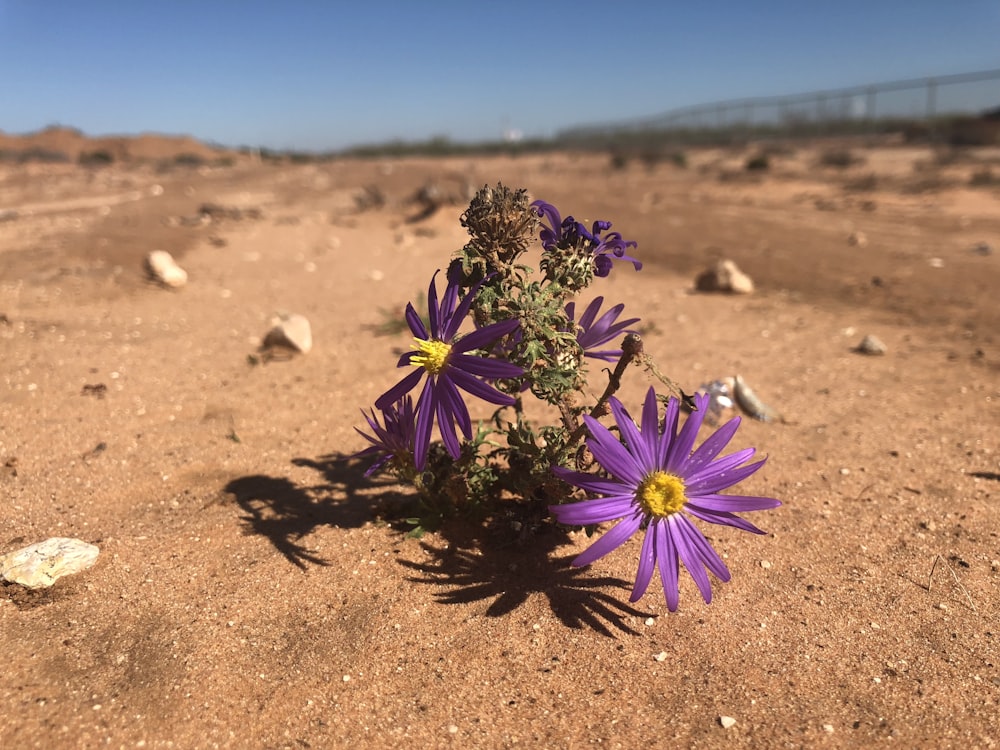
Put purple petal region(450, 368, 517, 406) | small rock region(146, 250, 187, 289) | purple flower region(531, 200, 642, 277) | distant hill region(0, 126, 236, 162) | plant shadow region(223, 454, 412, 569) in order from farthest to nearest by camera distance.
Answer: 1. distant hill region(0, 126, 236, 162)
2. small rock region(146, 250, 187, 289)
3. plant shadow region(223, 454, 412, 569)
4. purple flower region(531, 200, 642, 277)
5. purple petal region(450, 368, 517, 406)

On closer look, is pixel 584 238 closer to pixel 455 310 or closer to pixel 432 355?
pixel 455 310

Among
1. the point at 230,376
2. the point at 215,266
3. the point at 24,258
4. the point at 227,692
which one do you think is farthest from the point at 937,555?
the point at 24,258

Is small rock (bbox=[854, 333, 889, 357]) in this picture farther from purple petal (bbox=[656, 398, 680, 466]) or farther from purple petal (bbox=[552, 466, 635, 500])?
purple petal (bbox=[552, 466, 635, 500])

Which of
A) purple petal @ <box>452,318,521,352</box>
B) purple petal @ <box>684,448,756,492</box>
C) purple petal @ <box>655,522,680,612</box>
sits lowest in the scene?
purple petal @ <box>655,522,680,612</box>

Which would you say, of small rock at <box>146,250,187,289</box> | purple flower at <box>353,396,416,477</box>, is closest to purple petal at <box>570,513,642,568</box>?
purple flower at <box>353,396,416,477</box>

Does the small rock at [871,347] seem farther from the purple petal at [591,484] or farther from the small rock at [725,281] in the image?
the purple petal at [591,484]

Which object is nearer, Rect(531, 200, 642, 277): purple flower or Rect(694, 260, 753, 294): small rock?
Rect(531, 200, 642, 277): purple flower

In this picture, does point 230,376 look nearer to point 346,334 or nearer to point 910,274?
point 346,334
